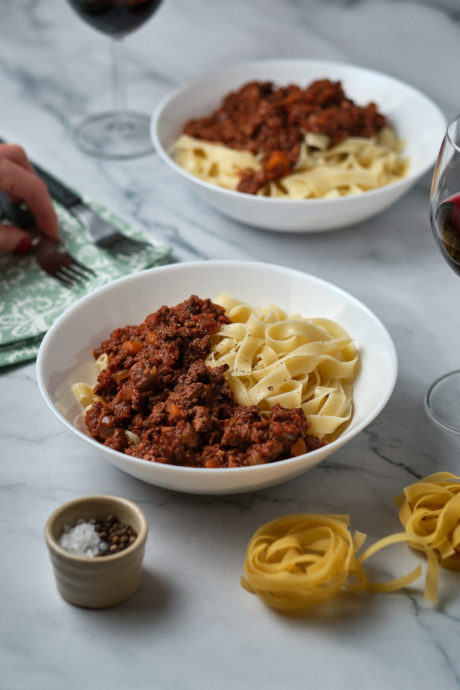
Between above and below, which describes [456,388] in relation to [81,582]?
below

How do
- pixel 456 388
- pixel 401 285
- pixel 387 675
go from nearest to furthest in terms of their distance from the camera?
pixel 387 675 < pixel 456 388 < pixel 401 285

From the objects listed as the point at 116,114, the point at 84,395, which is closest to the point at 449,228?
the point at 84,395

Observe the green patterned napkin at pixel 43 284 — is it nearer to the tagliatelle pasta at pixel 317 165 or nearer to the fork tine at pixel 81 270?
the fork tine at pixel 81 270

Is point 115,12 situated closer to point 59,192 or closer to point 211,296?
point 59,192

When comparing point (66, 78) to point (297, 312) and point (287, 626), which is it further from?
point (287, 626)

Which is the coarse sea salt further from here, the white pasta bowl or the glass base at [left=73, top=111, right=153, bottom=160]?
the glass base at [left=73, top=111, right=153, bottom=160]

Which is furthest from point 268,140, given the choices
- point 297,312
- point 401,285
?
point 297,312
